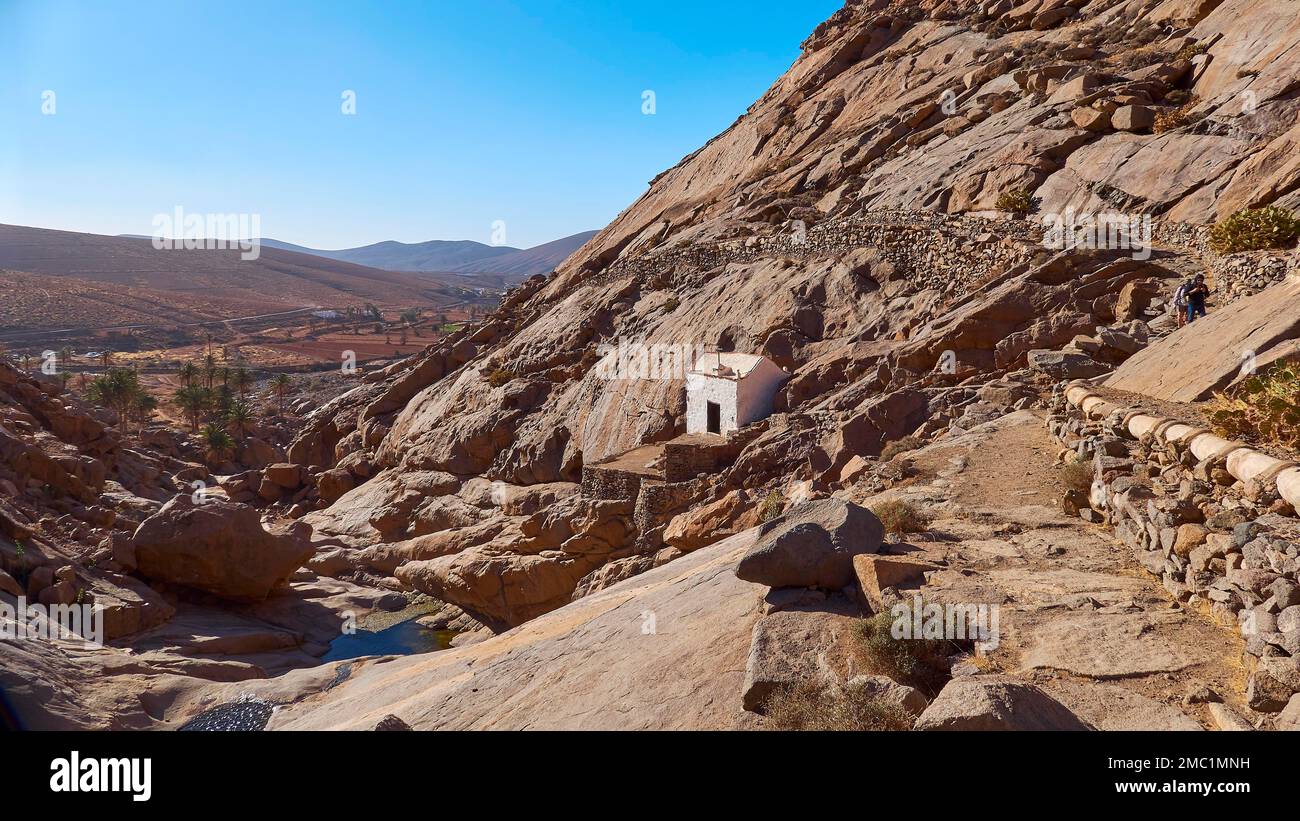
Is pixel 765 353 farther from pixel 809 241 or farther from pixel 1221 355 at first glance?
pixel 1221 355

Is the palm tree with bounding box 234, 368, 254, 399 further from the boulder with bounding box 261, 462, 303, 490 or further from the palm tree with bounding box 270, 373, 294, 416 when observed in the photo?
the boulder with bounding box 261, 462, 303, 490

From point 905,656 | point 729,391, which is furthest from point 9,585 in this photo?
point 905,656

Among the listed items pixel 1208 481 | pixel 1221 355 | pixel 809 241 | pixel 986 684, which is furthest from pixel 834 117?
pixel 986 684

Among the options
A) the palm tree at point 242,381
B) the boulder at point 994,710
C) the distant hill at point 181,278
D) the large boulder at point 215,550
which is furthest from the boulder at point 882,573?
the distant hill at point 181,278

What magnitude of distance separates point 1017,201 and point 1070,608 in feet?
65.0

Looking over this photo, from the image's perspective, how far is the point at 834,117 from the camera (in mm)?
41812

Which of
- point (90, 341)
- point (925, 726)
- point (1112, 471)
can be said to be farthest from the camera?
point (90, 341)

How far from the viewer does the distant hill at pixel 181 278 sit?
124m

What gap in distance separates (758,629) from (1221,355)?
7819 millimetres

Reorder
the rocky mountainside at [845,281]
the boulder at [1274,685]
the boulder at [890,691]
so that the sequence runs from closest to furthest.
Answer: the boulder at [1274,685] → the boulder at [890,691] → the rocky mountainside at [845,281]

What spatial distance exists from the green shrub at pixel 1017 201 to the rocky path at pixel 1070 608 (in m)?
15.1

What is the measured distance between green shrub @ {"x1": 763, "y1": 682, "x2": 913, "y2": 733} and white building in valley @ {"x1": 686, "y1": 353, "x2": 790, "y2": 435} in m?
15.7

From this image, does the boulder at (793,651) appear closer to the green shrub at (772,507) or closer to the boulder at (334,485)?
the green shrub at (772,507)

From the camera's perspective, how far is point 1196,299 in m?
13.7
